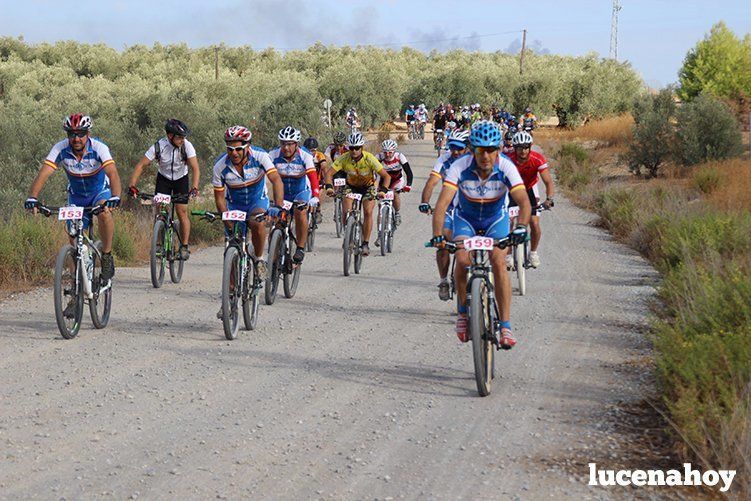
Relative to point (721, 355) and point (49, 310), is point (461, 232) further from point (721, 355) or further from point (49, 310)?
point (49, 310)

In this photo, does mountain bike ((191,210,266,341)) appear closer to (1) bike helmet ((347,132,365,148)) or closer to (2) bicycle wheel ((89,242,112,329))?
(2) bicycle wheel ((89,242,112,329))

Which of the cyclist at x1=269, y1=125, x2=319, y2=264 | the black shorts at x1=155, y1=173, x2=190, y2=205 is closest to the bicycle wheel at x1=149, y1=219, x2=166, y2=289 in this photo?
the black shorts at x1=155, y1=173, x2=190, y2=205

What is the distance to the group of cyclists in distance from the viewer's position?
8.38 m

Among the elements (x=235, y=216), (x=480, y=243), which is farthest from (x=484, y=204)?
(x=235, y=216)

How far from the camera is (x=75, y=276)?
991 centimetres

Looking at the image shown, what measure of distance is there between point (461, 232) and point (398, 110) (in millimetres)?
71549

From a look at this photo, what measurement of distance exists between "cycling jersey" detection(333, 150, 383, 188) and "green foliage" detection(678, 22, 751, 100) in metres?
61.1

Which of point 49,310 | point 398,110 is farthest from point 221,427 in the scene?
point 398,110

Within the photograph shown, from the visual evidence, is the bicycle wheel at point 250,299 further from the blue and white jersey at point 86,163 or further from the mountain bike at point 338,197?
the mountain bike at point 338,197

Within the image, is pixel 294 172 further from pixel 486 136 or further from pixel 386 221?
pixel 486 136

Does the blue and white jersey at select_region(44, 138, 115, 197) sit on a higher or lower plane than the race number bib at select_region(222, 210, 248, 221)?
higher

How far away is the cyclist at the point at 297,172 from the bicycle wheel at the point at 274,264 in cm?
52

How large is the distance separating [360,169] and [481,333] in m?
7.94

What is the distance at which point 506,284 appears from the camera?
27.0 ft
